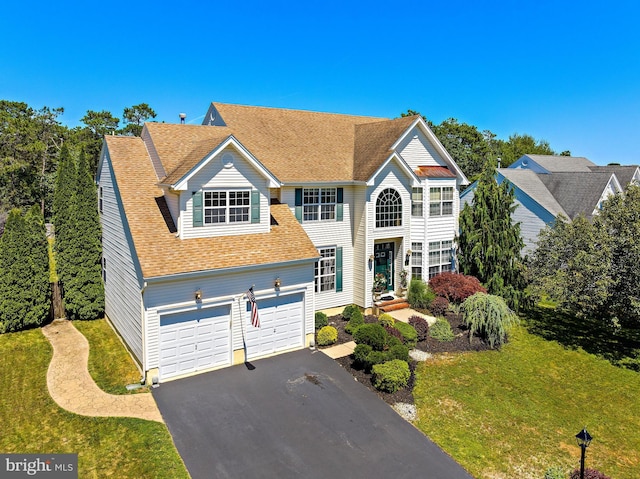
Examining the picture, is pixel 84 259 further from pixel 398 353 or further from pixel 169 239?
pixel 398 353

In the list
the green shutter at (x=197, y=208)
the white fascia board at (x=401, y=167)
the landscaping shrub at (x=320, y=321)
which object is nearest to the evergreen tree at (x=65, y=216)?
the green shutter at (x=197, y=208)

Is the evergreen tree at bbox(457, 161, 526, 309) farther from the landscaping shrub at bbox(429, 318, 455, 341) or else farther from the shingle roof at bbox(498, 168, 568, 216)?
the shingle roof at bbox(498, 168, 568, 216)

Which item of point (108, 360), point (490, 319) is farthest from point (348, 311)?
point (108, 360)

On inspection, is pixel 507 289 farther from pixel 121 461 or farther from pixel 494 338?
pixel 121 461

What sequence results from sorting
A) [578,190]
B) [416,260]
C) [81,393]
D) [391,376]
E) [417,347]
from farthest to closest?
A: [578,190], [416,260], [417,347], [391,376], [81,393]

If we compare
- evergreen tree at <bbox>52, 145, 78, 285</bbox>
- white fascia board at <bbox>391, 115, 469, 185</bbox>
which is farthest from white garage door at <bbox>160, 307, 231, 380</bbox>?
white fascia board at <bbox>391, 115, 469, 185</bbox>

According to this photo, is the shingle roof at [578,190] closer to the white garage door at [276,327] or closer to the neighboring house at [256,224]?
the neighboring house at [256,224]
